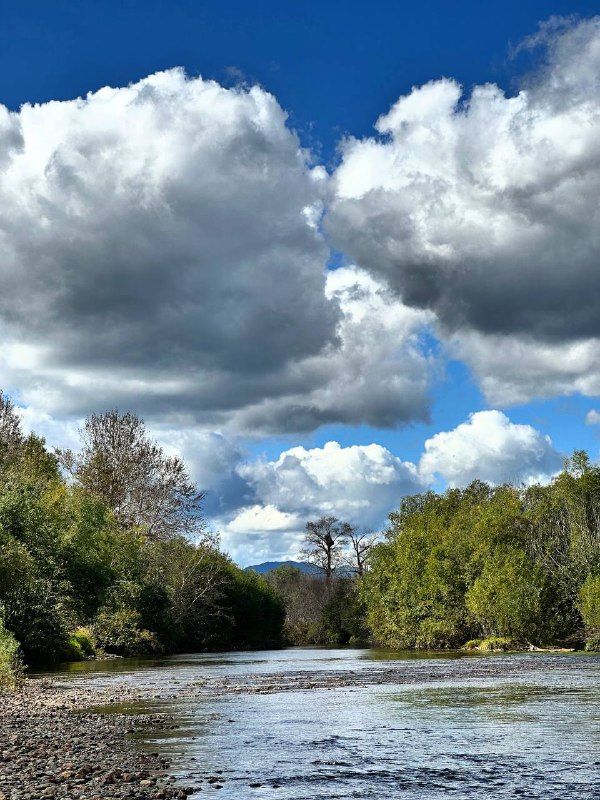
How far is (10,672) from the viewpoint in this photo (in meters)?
40.9

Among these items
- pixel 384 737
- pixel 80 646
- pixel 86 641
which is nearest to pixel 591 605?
pixel 86 641

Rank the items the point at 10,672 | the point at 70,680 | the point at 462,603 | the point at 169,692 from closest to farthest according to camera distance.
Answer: the point at 169,692
the point at 10,672
the point at 70,680
the point at 462,603

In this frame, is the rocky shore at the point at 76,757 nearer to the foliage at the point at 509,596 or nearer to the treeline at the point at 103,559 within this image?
the treeline at the point at 103,559

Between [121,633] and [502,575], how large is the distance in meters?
38.4

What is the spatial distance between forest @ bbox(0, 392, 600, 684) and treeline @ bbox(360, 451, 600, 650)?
17 cm

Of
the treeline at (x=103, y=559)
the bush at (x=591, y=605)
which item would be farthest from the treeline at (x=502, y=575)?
the treeline at (x=103, y=559)

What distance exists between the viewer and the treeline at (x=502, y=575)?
91250mm

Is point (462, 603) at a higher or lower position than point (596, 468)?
lower

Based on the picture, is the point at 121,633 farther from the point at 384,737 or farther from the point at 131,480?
the point at 384,737

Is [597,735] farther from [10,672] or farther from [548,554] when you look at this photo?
[548,554]

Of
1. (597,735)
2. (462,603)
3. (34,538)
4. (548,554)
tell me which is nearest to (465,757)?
(597,735)

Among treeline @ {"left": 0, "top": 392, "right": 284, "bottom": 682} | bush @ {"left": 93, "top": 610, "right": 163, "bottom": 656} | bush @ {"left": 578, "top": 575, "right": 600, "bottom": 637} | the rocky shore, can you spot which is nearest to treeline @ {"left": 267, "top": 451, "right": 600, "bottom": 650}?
bush @ {"left": 578, "top": 575, "right": 600, "bottom": 637}

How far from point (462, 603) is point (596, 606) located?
23065 mm

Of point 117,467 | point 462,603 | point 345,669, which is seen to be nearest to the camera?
point 345,669
